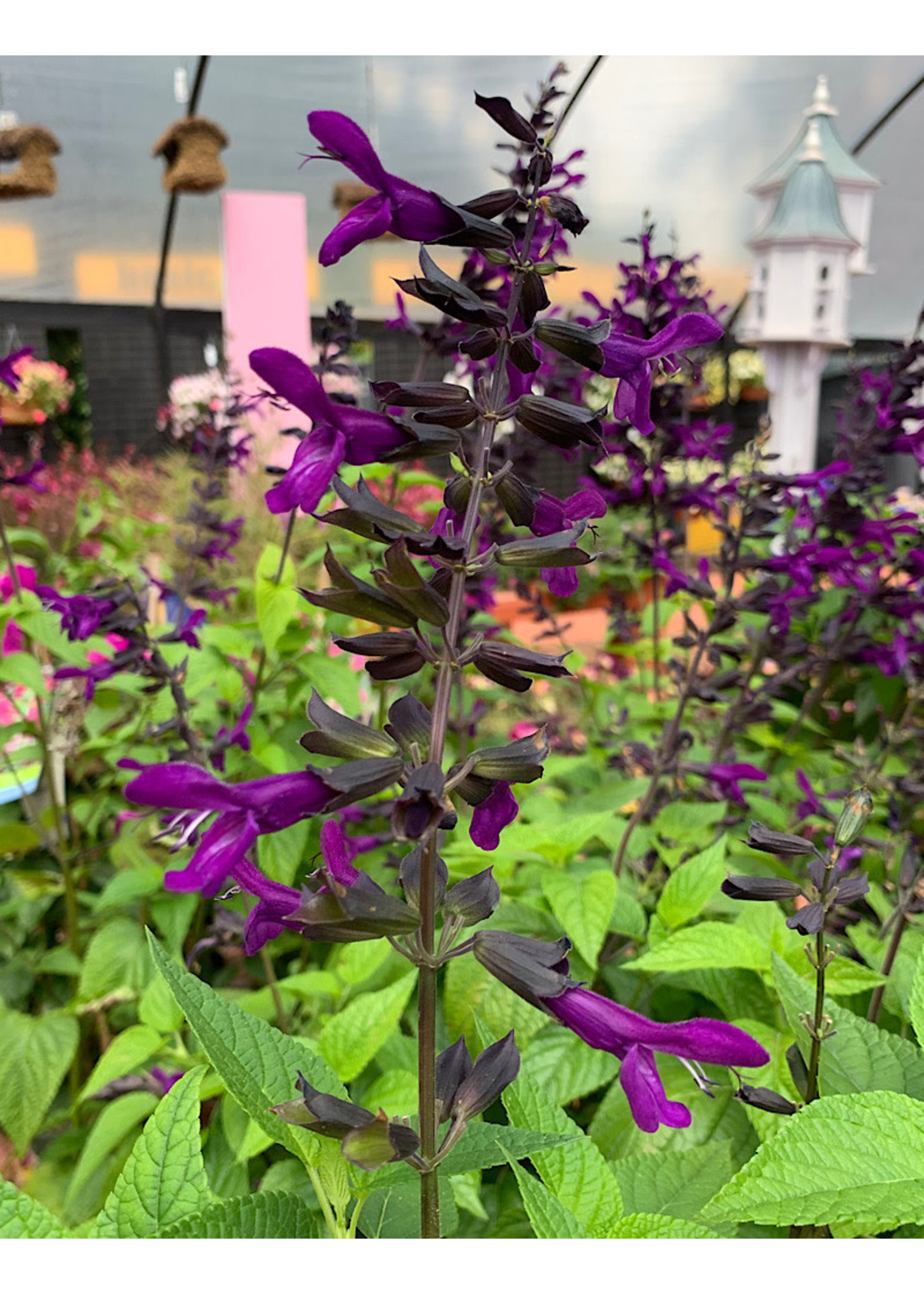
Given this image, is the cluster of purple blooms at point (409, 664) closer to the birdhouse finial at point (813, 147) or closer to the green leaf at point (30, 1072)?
the green leaf at point (30, 1072)

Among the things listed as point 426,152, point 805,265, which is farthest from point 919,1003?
point 426,152

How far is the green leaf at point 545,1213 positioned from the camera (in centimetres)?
42

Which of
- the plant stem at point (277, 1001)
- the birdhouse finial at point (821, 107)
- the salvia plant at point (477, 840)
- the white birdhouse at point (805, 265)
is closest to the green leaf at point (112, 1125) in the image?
the salvia plant at point (477, 840)

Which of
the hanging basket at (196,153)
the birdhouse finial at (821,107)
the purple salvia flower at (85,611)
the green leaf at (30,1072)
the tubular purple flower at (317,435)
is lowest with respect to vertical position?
the green leaf at (30,1072)

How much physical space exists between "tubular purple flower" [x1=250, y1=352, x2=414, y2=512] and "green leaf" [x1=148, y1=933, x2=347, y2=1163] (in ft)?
0.69

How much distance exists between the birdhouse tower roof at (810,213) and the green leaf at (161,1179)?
8.03 feet

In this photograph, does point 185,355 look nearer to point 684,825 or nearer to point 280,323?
point 280,323

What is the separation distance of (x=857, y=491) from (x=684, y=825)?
0.58 meters

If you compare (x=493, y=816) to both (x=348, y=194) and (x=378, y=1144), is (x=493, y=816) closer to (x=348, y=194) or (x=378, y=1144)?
(x=378, y=1144)

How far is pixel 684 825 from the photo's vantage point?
1029 mm

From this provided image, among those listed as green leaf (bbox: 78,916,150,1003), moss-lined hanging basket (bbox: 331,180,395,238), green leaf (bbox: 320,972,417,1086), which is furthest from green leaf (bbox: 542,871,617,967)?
moss-lined hanging basket (bbox: 331,180,395,238)

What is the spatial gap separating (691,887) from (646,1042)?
15.0 inches

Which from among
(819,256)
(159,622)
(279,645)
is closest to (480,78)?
(819,256)

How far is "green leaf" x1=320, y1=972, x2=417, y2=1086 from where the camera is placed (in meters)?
0.65
